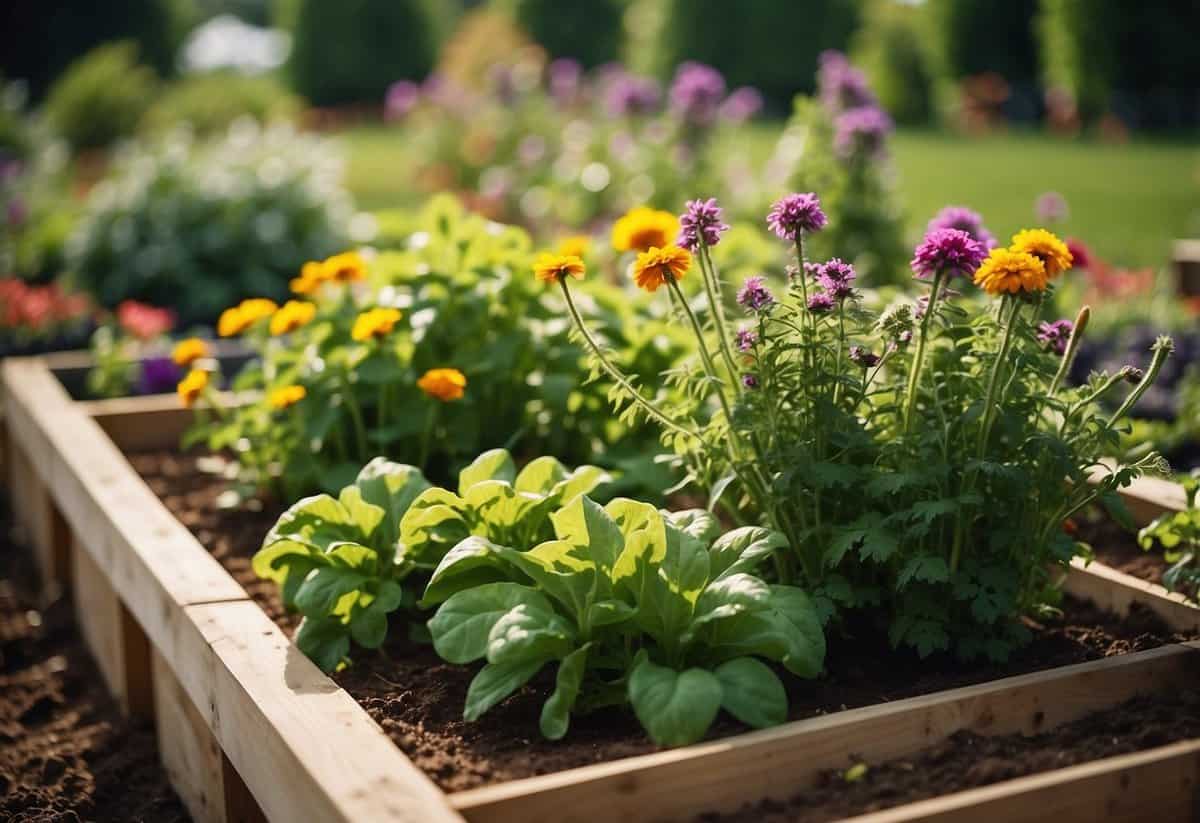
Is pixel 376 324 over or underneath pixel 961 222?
underneath

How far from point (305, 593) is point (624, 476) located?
0.83 meters

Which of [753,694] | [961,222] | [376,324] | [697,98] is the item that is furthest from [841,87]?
[753,694]

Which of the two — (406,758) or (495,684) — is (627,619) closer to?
(495,684)

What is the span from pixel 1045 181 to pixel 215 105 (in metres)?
8.61

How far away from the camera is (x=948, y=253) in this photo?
2.08m

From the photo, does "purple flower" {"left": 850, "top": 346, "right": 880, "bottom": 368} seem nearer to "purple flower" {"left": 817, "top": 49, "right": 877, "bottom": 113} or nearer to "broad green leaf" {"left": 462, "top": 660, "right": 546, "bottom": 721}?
"broad green leaf" {"left": 462, "top": 660, "right": 546, "bottom": 721}

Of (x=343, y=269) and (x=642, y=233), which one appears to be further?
(x=343, y=269)

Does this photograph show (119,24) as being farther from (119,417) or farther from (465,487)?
(465,487)

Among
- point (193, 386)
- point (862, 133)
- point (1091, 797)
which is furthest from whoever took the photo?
point (862, 133)

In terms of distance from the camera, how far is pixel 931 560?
219 cm

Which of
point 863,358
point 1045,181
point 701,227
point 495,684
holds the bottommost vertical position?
point 1045,181

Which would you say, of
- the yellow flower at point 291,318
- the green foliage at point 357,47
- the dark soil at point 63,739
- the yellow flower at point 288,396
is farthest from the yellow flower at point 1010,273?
the green foliage at point 357,47

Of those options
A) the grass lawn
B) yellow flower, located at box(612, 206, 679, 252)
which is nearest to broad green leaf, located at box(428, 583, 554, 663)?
yellow flower, located at box(612, 206, 679, 252)

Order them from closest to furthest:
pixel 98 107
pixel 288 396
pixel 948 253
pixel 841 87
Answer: pixel 948 253
pixel 288 396
pixel 841 87
pixel 98 107
